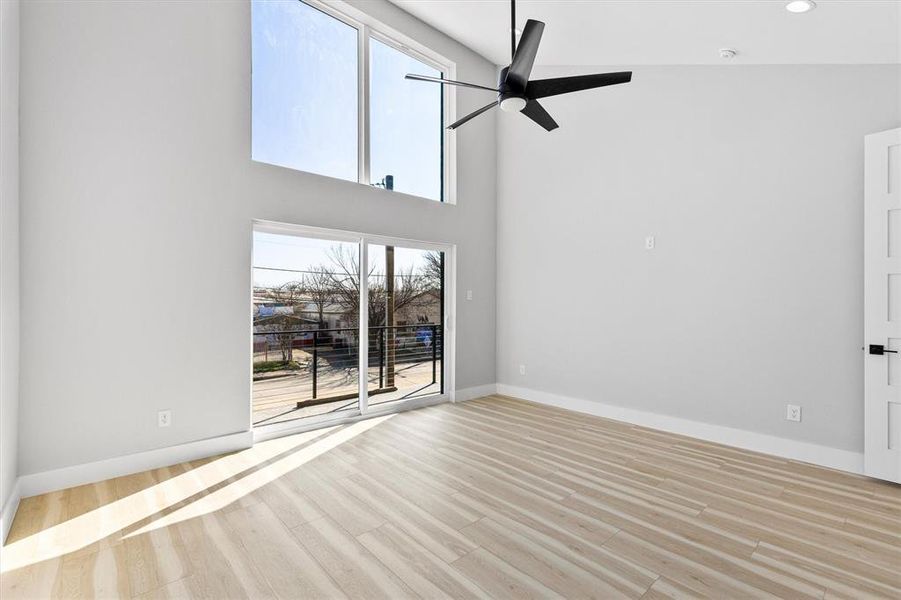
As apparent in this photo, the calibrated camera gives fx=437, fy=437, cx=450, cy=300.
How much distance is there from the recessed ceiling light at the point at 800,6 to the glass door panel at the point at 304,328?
149 inches

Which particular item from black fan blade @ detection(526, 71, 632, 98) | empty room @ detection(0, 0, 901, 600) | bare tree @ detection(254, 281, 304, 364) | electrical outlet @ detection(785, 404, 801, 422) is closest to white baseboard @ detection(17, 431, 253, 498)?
empty room @ detection(0, 0, 901, 600)

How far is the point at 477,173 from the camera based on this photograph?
561cm

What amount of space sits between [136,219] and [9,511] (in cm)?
192

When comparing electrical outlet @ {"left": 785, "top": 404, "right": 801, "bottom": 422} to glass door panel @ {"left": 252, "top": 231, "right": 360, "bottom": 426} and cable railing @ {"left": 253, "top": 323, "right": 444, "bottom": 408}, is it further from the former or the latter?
glass door panel @ {"left": 252, "top": 231, "right": 360, "bottom": 426}

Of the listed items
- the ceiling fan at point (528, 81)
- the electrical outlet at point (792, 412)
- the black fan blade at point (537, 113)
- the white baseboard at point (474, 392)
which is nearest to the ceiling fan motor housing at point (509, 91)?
the ceiling fan at point (528, 81)

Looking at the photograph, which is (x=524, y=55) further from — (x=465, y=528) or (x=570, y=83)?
(x=465, y=528)

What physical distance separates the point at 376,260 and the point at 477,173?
6.20 feet

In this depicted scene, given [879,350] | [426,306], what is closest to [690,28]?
[879,350]

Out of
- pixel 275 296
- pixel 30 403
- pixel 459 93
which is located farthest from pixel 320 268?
pixel 459 93

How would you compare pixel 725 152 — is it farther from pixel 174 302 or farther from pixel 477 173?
pixel 174 302

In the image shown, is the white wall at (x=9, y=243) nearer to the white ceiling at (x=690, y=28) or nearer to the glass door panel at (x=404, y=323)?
the glass door panel at (x=404, y=323)

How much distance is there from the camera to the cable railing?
402cm

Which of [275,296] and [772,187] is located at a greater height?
[772,187]

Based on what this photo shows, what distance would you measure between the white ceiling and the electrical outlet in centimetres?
259
